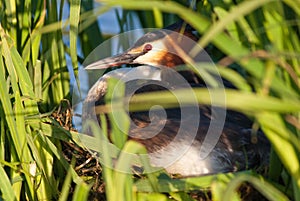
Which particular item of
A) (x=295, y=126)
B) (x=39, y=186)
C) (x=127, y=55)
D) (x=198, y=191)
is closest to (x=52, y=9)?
(x=127, y=55)

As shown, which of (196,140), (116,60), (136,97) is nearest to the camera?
(136,97)

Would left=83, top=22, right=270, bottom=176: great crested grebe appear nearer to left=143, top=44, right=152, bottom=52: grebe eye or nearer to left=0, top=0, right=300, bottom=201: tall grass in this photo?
left=0, top=0, right=300, bottom=201: tall grass

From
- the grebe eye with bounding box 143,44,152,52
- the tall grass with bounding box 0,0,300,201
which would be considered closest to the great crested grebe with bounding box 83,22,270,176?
the tall grass with bounding box 0,0,300,201

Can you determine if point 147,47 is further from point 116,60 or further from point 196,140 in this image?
point 196,140

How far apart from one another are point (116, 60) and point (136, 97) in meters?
1.69

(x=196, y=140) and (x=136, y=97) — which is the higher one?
(x=136, y=97)

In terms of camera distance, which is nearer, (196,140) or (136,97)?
(136,97)

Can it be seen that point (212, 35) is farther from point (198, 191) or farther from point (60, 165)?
point (60, 165)

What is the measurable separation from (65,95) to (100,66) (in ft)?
0.97

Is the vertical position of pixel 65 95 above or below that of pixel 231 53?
below

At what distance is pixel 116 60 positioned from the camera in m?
3.62

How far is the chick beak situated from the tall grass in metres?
0.24

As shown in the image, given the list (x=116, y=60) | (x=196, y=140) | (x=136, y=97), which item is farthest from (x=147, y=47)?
(x=136, y=97)

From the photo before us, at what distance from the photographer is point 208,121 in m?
2.94
